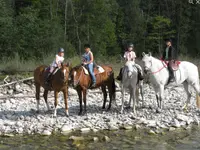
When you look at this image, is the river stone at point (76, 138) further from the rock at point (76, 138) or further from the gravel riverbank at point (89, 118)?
the gravel riverbank at point (89, 118)

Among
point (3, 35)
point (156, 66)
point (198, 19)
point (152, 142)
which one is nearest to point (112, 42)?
point (198, 19)

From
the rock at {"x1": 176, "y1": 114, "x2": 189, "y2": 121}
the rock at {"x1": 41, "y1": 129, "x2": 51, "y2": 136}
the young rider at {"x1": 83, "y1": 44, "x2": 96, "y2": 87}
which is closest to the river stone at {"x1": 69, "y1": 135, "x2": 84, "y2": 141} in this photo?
the rock at {"x1": 41, "y1": 129, "x2": 51, "y2": 136}

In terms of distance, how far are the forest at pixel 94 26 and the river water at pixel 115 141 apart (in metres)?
15.2

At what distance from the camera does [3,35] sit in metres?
28.5

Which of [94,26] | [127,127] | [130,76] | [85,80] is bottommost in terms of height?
[127,127]

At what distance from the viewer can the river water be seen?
29.9 ft

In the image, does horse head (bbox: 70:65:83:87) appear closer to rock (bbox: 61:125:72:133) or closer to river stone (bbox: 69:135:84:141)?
Answer: rock (bbox: 61:125:72:133)

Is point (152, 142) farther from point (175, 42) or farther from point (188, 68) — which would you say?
point (175, 42)

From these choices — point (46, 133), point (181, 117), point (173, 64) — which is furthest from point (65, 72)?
point (181, 117)

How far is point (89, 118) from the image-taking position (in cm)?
1159

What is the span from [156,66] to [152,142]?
11.4 feet

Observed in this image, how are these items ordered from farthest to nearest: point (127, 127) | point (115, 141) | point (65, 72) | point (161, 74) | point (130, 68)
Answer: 1. point (161, 74)
2. point (130, 68)
3. point (65, 72)
4. point (127, 127)
5. point (115, 141)

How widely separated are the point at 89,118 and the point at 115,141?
2.14 meters

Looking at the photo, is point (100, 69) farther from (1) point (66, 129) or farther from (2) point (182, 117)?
(2) point (182, 117)
